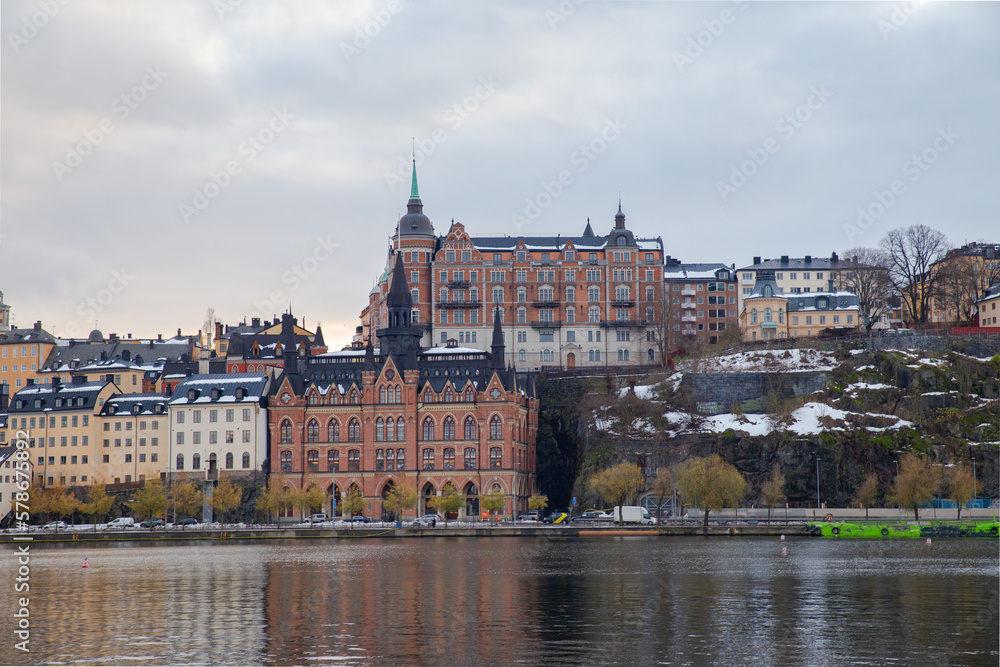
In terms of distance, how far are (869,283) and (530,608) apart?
13011 cm

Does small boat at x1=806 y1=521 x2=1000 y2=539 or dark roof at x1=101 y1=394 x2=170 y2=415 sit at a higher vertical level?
dark roof at x1=101 y1=394 x2=170 y2=415

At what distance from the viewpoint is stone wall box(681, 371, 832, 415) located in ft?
507

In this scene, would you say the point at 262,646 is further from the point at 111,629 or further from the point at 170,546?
the point at 170,546

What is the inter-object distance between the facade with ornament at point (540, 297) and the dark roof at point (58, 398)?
4667 centimetres

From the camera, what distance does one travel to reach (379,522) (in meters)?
154

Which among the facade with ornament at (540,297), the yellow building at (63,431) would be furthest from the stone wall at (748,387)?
the yellow building at (63,431)

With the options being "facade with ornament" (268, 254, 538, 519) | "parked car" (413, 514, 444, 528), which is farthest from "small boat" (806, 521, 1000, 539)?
"facade with ornament" (268, 254, 538, 519)

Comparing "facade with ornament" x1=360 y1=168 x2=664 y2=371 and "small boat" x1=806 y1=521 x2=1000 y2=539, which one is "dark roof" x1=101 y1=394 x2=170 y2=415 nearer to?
"facade with ornament" x1=360 y1=168 x2=664 y2=371

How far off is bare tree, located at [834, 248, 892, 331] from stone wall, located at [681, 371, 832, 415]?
21023 mm

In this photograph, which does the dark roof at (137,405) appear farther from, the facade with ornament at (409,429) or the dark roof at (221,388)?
the facade with ornament at (409,429)

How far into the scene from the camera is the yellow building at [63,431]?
168125 millimetres

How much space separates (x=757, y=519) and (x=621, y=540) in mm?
19816

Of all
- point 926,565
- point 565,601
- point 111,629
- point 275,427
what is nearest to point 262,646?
point 111,629

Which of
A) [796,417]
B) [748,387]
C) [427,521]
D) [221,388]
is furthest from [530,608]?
[221,388]
